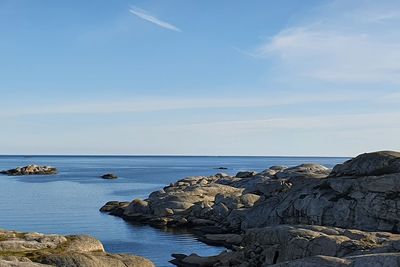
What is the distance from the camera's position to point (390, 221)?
51156mm

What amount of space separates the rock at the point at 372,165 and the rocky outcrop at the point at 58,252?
3076 centimetres

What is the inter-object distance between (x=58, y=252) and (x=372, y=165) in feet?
117

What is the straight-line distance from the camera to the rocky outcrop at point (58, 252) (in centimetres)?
3052

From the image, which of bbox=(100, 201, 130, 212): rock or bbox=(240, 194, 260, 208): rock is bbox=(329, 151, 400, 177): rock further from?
bbox=(100, 201, 130, 212): rock

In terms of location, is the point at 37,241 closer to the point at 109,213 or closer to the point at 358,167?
the point at 358,167

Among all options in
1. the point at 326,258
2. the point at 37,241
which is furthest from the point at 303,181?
the point at 326,258

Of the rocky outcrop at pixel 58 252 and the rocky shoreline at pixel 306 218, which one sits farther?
the rocky shoreline at pixel 306 218

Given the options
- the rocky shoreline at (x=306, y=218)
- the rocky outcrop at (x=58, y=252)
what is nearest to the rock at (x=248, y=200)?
the rocky shoreline at (x=306, y=218)

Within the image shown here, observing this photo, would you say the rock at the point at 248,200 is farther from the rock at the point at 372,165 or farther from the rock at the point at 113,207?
the rock at the point at 113,207

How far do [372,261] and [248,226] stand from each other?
144ft

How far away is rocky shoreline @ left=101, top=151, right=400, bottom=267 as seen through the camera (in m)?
37.4

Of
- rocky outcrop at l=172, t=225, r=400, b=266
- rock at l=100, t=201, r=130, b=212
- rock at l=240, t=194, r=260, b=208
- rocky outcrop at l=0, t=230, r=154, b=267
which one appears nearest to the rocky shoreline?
rocky outcrop at l=172, t=225, r=400, b=266

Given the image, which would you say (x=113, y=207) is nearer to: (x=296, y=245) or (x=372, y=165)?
(x=372, y=165)

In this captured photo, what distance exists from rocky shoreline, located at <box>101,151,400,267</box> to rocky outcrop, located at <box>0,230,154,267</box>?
32.6 feet
